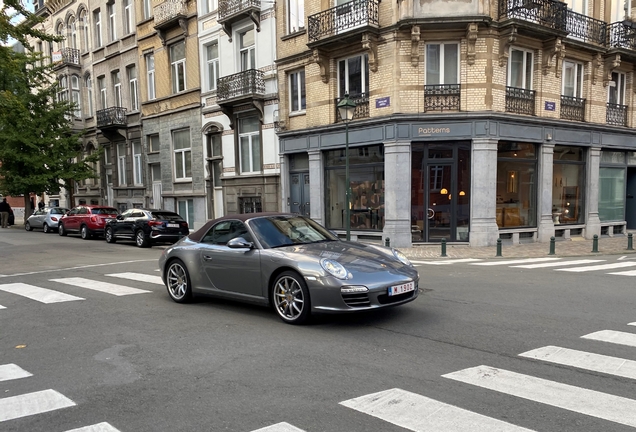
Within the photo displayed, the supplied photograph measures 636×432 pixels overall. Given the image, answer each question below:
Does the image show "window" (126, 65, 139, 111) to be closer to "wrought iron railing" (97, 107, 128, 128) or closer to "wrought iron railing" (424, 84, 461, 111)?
"wrought iron railing" (97, 107, 128, 128)

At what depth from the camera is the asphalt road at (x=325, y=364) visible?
355 cm

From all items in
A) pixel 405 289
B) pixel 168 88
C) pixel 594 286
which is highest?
pixel 168 88

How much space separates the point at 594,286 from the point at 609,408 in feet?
19.4

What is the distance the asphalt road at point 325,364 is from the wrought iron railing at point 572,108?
11861mm

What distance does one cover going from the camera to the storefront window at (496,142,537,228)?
667 inches

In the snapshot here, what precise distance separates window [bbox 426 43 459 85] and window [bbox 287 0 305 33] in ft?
20.0

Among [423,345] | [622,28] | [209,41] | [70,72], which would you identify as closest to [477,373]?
[423,345]

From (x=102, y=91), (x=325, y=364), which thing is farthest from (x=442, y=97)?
(x=102, y=91)

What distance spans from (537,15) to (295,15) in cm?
938

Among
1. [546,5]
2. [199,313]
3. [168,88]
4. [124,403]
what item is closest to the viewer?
[124,403]

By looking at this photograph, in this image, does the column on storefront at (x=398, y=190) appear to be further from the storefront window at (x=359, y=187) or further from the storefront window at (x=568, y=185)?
the storefront window at (x=568, y=185)

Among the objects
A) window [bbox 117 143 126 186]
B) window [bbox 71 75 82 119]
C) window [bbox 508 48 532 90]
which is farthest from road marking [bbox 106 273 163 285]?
window [bbox 71 75 82 119]

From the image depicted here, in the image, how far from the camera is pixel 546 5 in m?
16.7

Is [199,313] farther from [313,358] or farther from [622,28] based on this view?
[622,28]
